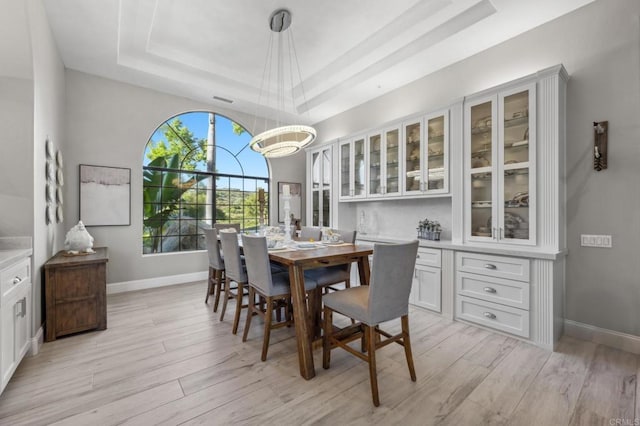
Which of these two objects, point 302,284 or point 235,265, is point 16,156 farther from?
point 302,284

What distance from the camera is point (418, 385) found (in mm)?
1903

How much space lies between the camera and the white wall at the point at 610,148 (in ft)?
7.75

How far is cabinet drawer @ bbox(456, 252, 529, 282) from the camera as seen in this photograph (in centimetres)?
255

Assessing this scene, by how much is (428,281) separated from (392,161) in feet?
5.74

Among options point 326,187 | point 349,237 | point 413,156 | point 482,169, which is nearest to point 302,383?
point 349,237

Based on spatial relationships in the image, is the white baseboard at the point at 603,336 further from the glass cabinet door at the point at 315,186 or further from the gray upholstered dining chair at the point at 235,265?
the glass cabinet door at the point at 315,186

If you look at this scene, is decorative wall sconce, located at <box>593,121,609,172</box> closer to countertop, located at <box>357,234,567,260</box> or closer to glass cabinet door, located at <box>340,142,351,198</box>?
countertop, located at <box>357,234,567,260</box>

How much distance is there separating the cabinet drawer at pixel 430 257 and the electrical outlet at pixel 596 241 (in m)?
1.25

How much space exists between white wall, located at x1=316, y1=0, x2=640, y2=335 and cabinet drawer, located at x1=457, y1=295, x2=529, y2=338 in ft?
1.91

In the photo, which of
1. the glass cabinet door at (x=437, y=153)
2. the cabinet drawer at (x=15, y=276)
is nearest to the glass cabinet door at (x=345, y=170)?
the glass cabinet door at (x=437, y=153)

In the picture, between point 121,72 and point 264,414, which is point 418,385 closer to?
point 264,414

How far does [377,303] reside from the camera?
1800 millimetres

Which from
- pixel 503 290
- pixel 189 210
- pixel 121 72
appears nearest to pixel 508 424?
pixel 503 290

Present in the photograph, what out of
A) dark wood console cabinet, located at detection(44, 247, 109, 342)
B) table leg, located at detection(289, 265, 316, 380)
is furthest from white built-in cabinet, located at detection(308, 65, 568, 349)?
dark wood console cabinet, located at detection(44, 247, 109, 342)
